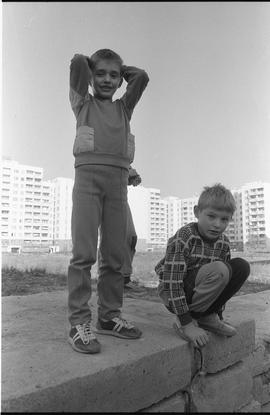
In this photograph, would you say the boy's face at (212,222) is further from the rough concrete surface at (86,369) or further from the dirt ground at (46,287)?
the dirt ground at (46,287)

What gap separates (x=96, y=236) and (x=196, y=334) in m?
0.82

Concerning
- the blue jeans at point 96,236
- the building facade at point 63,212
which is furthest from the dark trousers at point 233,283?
the blue jeans at point 96,236

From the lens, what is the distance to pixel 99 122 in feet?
7.18

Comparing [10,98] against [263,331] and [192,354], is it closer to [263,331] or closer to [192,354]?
[192,354]

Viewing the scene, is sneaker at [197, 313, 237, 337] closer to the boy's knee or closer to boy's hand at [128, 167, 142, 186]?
the boy's knee

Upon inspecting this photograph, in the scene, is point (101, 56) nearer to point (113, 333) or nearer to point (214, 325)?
point (113, 333)

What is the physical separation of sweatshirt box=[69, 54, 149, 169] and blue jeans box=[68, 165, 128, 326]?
0.08 metres

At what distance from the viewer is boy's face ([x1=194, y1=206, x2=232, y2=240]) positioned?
2.21 metres

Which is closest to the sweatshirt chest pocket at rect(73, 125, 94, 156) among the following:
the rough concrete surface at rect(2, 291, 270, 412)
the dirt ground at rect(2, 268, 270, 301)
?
the rough concrete surface at rect(2, 291, 270, 412)

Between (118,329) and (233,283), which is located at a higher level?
(233,283)

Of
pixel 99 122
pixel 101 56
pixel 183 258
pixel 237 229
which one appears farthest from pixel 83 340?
pixel 237 229

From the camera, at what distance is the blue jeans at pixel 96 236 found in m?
2.04

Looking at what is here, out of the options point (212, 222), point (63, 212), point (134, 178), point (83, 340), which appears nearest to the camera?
point (83, 340)

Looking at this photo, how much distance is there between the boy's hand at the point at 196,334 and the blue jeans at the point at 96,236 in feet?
1.45
